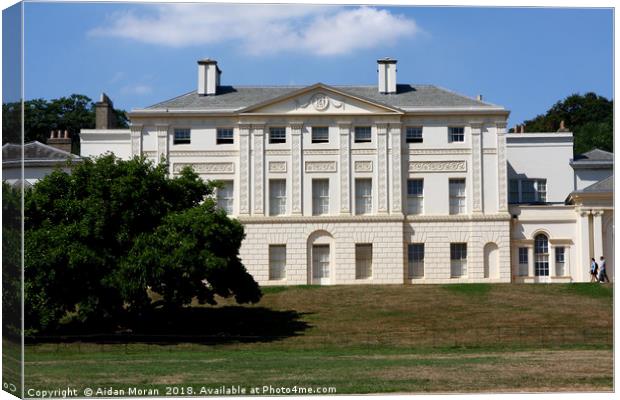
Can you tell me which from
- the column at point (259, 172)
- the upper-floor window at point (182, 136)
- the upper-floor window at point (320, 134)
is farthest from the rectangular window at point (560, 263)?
the upper-floor window at point (182, 136)

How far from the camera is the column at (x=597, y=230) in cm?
3556

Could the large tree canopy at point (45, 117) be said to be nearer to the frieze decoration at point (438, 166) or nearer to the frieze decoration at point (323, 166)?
the frieze decoration at point (323, 166)

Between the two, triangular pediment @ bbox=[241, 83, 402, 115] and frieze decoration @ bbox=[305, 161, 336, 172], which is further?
frieze decoration @ bbox=[305, 161, 336, 172]

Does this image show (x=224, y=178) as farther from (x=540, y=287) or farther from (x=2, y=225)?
(x=2, y=225)

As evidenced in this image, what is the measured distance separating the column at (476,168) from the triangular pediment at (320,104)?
3.50 m

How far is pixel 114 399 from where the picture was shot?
16703 mm

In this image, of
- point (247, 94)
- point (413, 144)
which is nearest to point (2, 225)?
point (247, 94)

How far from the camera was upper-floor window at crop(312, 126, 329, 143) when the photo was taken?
131ft

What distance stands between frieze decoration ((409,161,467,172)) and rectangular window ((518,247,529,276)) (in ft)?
13.5

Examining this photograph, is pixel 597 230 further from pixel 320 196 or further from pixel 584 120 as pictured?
pixel 584 120

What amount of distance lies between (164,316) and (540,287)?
13.6 meters

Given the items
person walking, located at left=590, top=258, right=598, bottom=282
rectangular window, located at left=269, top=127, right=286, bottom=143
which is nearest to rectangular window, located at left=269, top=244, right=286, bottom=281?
rectangular window, located at left=269, top=127, right=286, bottom=143

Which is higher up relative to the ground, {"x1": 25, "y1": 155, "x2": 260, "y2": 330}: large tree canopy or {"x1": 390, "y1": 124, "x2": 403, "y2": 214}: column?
{"x1": 390, "y1": 124, "x2": 403, "y2": 214}: column

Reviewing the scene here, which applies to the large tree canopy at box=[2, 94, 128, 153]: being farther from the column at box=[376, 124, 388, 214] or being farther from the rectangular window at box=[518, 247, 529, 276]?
the rectangular window at box=[518, 247, 529, 276]
